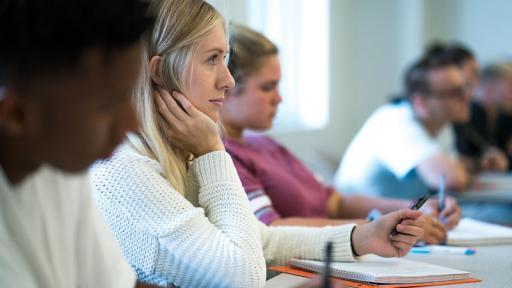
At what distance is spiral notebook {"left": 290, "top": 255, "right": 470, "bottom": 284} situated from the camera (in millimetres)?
1348

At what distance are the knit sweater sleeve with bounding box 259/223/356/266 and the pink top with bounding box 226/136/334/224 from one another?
247mm

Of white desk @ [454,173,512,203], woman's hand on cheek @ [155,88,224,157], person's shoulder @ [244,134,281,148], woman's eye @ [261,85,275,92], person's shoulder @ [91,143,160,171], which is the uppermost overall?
woman's hand on cheek @ [155,88,224,157]

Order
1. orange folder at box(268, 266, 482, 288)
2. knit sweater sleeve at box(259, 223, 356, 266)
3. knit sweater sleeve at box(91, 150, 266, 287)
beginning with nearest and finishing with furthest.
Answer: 1. knit sweater sleeve at box(91, 150, 266, 287)
2. orange folder at box(268, 266, 482, 288)
3. knit sweater sleeve at box(259, 223, 356, 266)

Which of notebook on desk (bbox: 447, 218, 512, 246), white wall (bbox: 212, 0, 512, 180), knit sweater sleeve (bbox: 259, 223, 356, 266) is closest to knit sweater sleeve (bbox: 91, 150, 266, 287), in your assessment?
knit sweater sleeve (bbox: 259, 223, 356, 266)

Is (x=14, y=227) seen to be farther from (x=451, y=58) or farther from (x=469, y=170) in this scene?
(x=469, y=170)

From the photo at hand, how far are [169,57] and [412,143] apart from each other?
1.70 m

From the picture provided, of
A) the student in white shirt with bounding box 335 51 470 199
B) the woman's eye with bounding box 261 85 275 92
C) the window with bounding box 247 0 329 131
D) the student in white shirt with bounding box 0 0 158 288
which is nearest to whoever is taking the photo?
the student in white shirt with bounding box 0 0 158 288

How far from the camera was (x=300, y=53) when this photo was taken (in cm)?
427

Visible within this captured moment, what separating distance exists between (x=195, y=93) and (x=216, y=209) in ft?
0.80

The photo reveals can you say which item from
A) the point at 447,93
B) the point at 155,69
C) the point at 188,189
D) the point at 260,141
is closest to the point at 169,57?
the point at 155,69

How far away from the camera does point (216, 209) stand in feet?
4.29

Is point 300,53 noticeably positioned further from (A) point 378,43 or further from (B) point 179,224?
(B) point 179,224

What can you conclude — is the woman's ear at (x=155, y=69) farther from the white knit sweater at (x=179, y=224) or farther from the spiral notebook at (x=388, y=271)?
the spiral notebook at (x=388, y=271)

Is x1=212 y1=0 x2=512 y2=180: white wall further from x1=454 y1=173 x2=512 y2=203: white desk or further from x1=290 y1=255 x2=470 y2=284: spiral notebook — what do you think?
x1=290 y1=255 x2=470 y2=284: spiral notebook
